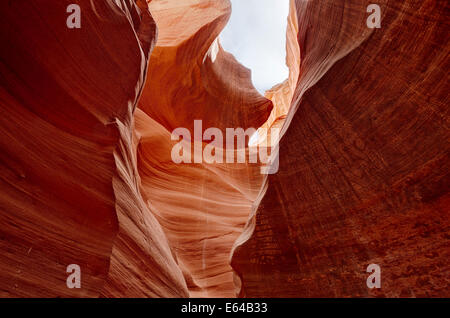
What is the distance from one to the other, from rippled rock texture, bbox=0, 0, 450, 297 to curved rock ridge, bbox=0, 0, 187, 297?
2 cm

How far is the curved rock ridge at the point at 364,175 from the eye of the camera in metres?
3.54

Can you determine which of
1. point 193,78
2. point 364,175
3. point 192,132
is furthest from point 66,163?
point 193,78

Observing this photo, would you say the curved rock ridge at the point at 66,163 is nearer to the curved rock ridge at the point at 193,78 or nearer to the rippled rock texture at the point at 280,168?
the rippled rock texture at the point at 280,168

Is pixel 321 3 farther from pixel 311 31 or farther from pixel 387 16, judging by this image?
pixel 387 16

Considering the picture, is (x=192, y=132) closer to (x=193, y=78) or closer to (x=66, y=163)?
(x=193, y=78)

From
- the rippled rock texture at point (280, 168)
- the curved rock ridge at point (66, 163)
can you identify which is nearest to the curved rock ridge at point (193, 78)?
the rippled rock texture at point (280, 168)

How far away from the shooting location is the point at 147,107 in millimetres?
12938

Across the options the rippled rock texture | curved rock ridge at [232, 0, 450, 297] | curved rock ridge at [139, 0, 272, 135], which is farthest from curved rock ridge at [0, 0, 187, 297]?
curved rock ridge at [139, 0, 272, 135]

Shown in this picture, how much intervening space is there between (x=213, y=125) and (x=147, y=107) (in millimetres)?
3237

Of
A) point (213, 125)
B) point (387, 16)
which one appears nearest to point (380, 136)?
point (387, 16)

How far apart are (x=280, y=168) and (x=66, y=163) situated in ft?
11.2

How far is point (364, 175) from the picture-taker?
166 inches

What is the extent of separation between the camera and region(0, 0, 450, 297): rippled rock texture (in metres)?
3.38
